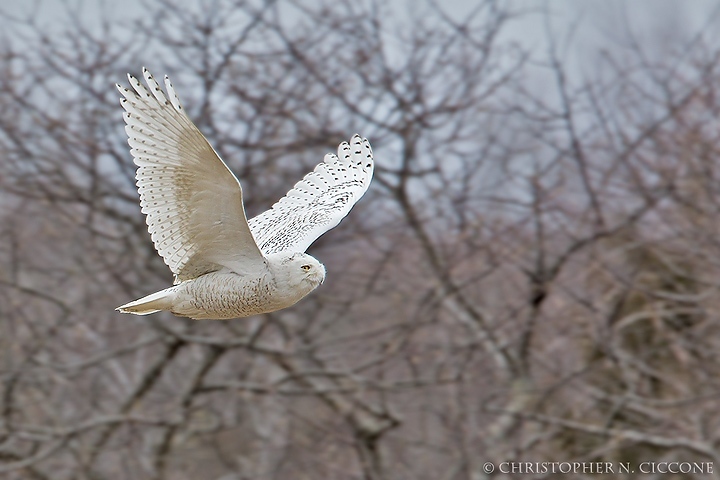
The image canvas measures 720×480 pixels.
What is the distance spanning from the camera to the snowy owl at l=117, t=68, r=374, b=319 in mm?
4867

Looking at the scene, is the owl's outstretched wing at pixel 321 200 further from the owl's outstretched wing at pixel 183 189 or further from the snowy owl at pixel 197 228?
the owl's outstretched wing at pixel 183 189

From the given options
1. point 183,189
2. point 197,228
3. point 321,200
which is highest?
point 321,200

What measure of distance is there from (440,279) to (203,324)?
212 centimetres

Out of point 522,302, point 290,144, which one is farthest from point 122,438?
point 522,302

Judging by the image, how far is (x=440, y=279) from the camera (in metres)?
9.54

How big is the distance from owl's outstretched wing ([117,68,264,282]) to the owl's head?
0.14 meters

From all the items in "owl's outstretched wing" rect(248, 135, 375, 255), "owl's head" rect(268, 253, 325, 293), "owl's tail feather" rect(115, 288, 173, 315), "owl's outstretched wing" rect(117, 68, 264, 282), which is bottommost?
"owl's tail feather" rect(115, 288, 173, 315)

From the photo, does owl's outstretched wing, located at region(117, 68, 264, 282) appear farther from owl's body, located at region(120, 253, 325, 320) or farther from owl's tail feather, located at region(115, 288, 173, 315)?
owl's tail feather, located at region(115, 288, 173, 315)

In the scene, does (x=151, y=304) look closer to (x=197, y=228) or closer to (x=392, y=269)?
(x=197, y=228)

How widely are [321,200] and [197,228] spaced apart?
1.30 meters

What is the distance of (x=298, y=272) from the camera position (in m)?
5.00
